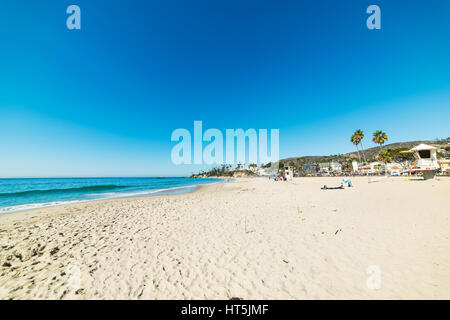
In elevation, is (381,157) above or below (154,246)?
above

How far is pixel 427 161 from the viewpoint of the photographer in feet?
71.7

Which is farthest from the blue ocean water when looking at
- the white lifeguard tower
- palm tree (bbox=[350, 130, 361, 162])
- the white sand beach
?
palm tree (bbox=[350, 130, 361, 162])

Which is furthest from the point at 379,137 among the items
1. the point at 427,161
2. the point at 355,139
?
the point at 427,161

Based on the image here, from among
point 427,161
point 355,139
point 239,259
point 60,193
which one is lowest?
point 60,193

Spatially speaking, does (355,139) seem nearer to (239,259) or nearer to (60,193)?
(239,259)

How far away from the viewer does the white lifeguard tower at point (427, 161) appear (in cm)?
2158

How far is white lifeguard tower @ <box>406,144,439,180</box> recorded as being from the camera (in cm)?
2158

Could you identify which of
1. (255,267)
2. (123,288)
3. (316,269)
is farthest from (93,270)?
(316,269)

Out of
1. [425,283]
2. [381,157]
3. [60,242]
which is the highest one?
[381,157]

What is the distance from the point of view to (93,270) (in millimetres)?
3746

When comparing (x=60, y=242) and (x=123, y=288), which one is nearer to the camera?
(x=123, y=288)

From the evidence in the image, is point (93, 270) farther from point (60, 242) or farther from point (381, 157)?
point (381, 157)

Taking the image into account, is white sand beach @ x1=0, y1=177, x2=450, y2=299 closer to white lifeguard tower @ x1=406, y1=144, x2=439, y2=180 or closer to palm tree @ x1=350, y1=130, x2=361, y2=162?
white lifeguard tower @ x1=406, y1=144, x2=439, y2=180
